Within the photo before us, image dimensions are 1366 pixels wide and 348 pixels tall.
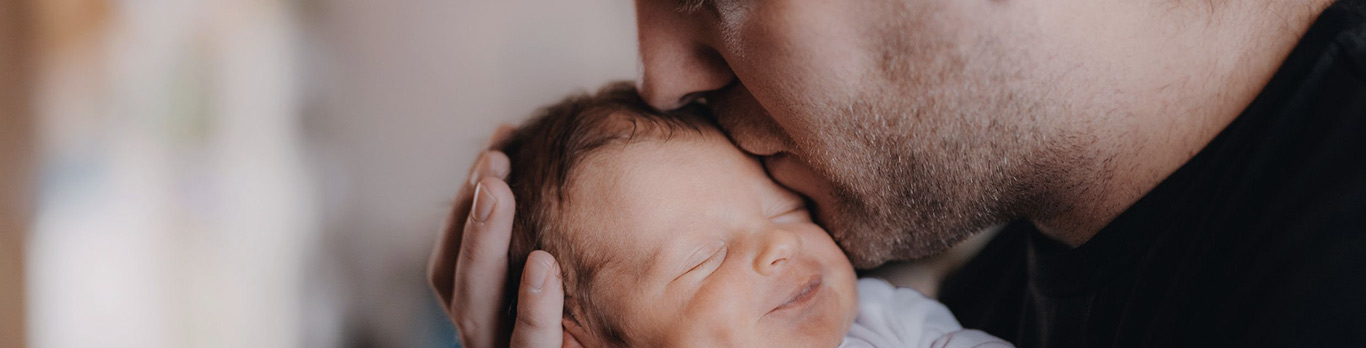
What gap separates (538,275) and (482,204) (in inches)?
5.9

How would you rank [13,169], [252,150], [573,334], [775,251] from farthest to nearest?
1. [252,150]
2. [13,169]
3. [573,334]
4. [775,251]

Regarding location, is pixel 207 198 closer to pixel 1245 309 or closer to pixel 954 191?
pixel 954 191

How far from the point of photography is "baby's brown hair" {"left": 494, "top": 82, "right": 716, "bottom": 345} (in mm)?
1110

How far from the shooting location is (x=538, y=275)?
1.06 m

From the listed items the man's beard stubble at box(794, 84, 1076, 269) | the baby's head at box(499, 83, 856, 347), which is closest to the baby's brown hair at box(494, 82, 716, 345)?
the baby's head at box(499, 83, 856, 347)

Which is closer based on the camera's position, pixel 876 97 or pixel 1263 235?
pixel 1263 235

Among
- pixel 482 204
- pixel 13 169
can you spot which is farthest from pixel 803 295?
pixel 13 169

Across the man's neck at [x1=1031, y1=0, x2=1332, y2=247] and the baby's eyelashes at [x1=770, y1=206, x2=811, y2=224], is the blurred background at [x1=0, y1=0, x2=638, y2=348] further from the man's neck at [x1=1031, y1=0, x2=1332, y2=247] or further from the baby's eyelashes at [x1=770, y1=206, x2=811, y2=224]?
the man's neck at [x1=1031, y1=0, x2=1332, y2=247]

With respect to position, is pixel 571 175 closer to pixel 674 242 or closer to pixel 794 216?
pixel 674 242

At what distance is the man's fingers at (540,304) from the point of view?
3.51 feet

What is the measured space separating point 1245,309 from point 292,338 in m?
2.34

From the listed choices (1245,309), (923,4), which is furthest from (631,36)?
(1245,309)

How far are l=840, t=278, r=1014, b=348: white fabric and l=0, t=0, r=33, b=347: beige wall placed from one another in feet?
6.81

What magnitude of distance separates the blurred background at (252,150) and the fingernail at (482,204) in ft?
3.92
